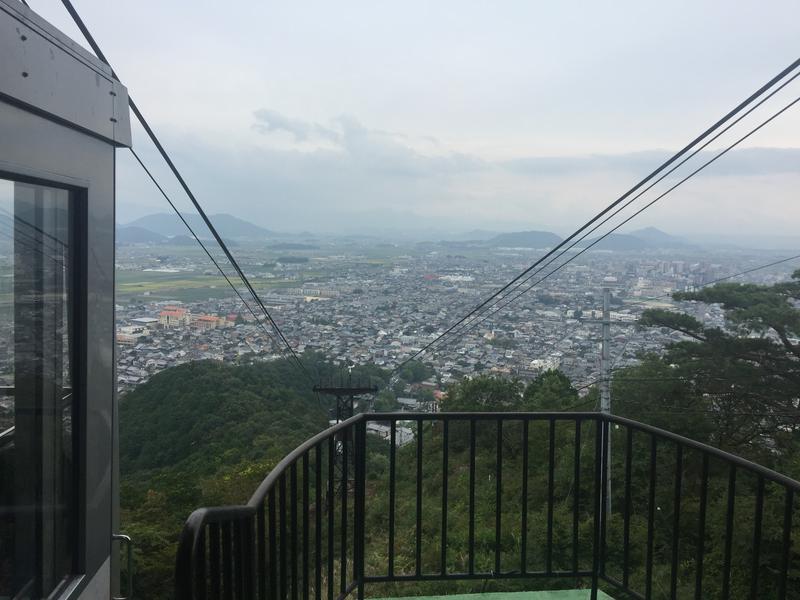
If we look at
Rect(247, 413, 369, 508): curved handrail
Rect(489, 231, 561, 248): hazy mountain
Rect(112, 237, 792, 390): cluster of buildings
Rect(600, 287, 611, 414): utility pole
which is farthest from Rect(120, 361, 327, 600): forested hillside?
Rect(489, 231, 561, 248): hazy mountain

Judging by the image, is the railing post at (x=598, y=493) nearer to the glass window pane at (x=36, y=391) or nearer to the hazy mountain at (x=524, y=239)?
the glass window pane at (x=36, y=391)

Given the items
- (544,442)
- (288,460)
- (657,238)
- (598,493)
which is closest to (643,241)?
(657,238)

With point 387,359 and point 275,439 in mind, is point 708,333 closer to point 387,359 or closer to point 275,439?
point 387,359

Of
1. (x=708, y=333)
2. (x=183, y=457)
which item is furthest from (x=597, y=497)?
(x=183, y=457)

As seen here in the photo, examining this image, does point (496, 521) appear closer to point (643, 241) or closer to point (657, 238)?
point (643, 241)

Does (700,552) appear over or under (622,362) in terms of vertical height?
over

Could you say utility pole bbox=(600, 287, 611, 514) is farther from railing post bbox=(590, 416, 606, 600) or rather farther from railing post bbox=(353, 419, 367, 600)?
railing post bbox=(353, 419, 367, 600)

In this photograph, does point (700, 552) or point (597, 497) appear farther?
point (597, 497)
